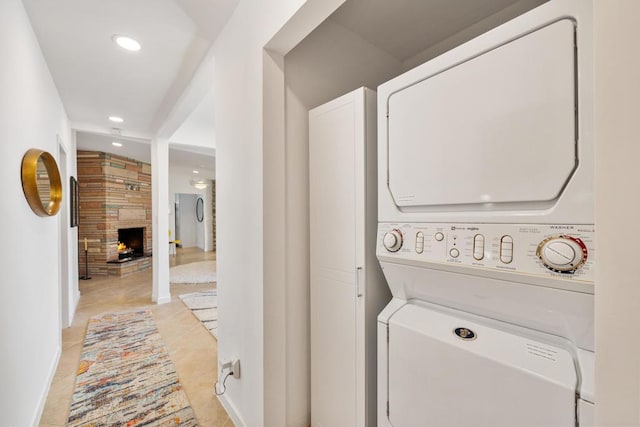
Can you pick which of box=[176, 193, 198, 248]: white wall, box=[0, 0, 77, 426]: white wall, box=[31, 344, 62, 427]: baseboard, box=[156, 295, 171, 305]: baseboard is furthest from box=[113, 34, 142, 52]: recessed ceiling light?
box=[176, 193, 198, 248]: white wall

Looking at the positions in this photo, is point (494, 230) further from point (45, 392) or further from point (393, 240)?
point (45, 392)

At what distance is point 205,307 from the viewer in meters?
3.75

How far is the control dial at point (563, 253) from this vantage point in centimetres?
68

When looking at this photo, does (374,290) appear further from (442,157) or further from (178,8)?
(178,8)

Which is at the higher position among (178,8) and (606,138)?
(178,8)

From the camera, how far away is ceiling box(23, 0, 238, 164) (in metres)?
1.63

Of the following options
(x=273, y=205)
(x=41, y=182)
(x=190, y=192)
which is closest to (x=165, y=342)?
(x=41, y=182)

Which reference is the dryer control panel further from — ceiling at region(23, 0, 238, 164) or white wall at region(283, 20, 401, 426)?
ceiling at region(23, 0, 238, 164)

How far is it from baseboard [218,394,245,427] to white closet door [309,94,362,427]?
0.48 m

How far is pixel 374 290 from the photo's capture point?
1.25 m

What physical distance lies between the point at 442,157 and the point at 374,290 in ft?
2.06

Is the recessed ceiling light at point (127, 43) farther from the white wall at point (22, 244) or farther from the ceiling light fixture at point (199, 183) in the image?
the ceiling light fixture at point (199, 183)

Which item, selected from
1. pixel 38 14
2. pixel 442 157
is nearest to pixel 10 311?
pixel 38 14

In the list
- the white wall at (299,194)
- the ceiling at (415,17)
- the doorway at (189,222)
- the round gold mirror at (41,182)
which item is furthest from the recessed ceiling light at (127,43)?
the doorway at (189,222)
